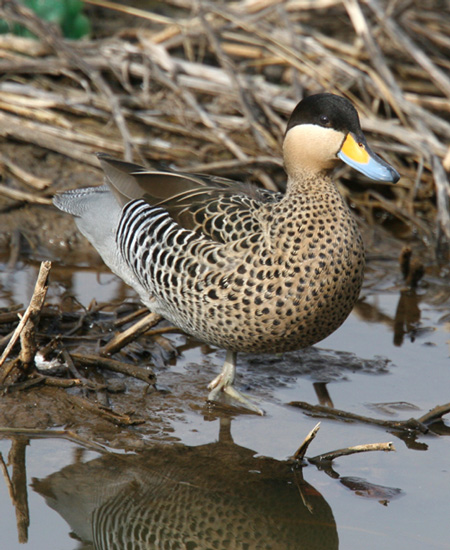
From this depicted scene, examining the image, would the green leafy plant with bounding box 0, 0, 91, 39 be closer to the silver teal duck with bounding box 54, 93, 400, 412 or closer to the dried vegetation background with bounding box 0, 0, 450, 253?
the dried vegetation background with bounding box 0, 0, 450, 253

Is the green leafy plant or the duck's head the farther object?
the green leafy plant

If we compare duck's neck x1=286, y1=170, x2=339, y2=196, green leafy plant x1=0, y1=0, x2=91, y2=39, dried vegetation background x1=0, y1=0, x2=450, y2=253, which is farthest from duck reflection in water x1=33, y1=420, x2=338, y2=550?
green leafy plant x1=0, y1=0, x2=91, y2=39

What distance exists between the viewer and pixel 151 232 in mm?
4137

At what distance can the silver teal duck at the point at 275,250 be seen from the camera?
3.74 m

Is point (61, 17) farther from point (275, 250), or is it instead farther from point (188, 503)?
point (188, 503)

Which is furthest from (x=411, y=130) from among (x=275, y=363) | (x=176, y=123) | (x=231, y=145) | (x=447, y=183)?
(x=275, y=363)

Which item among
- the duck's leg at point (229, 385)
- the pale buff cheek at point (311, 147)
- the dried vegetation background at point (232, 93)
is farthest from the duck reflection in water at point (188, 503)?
the dried vegetation background at point (232, 93)

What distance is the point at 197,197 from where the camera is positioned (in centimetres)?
418

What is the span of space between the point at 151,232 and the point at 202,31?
3.35 meters

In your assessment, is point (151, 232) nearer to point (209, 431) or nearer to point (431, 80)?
point (209, 431)

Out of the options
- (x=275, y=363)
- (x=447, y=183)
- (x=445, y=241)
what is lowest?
(x=275, y=363)

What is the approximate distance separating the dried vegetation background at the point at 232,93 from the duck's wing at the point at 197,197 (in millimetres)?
1562

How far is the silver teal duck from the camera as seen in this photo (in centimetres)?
374

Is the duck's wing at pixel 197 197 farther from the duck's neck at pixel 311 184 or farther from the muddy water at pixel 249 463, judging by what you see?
the muddy water at pixel 249 463
